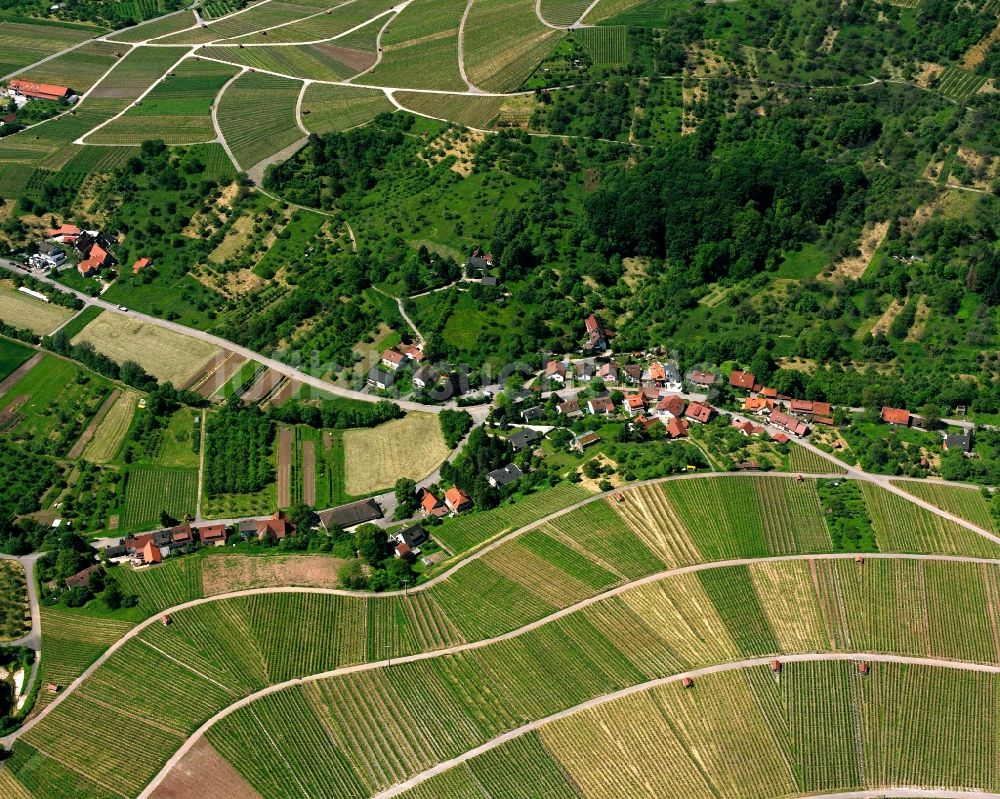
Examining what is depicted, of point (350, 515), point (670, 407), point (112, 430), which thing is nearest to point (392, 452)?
point (350, 515)

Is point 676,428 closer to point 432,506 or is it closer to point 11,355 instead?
point 432,506

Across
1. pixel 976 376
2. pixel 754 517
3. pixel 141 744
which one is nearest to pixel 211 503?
pixel 141 744

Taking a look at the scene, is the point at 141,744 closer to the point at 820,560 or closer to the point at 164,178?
the point at 820,560

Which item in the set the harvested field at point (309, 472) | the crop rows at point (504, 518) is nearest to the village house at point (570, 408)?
the crop rows at point (504, 518)

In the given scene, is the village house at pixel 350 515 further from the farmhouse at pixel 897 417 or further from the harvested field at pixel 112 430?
the farmhouse at pixel 897 417

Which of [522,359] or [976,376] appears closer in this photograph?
[976,376]

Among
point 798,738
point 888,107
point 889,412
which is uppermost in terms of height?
point 888,107
